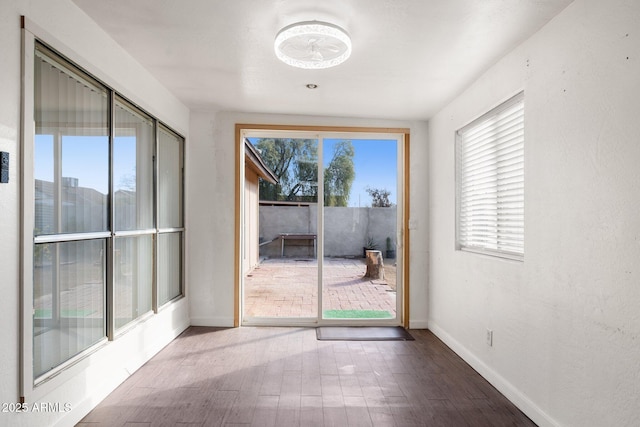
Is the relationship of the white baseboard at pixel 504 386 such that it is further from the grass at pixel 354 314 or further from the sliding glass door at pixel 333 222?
the sliding glass door at pixel 333 222

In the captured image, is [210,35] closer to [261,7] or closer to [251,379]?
[261,7]

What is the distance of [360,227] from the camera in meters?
4.72

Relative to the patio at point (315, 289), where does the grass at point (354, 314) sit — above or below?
below

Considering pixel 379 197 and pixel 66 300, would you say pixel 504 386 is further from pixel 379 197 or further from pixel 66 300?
pixel 66 300

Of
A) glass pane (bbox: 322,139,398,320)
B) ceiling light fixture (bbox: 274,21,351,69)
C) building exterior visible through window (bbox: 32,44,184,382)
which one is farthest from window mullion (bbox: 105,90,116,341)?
glass pane (bbox: 322,139,398,320)

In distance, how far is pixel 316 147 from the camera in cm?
474

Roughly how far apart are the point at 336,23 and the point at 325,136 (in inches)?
90.2

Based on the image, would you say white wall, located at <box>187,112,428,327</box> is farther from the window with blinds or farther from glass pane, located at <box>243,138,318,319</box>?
the window with blinds

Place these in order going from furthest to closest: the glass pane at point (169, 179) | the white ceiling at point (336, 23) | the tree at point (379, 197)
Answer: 1. the tree at point (379, 197)
2. the glass pane at point (169, 179)
3. the white ceiling at point (336, 23)

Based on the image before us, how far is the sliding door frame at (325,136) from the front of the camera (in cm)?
453

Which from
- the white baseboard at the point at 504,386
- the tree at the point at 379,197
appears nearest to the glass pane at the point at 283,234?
the tree at the point at 379,197

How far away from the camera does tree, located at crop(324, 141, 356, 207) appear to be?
4.72 metres

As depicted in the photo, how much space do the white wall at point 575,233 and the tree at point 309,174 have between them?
1.93m

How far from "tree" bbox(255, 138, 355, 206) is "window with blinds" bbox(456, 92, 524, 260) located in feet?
4.41
